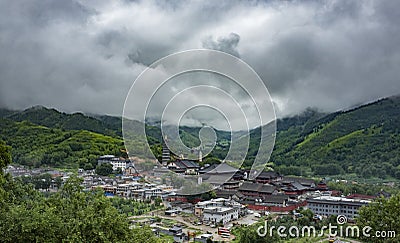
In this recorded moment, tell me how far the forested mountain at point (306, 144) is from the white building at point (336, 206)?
8.09m

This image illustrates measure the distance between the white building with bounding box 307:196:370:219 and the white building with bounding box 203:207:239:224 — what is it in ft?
12.8

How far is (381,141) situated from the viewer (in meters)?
42.3

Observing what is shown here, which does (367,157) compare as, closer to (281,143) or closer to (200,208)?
(281,143)

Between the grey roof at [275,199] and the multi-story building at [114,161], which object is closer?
the grey roof at [275,199]

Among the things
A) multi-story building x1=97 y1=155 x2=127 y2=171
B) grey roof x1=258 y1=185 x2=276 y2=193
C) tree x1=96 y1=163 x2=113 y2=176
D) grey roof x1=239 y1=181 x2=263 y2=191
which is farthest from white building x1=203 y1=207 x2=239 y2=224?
multi-story building x1=97 y1=155 x2=127 y2=171

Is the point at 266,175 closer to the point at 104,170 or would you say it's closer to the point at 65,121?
the point at 104,170

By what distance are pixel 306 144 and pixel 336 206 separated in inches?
1338

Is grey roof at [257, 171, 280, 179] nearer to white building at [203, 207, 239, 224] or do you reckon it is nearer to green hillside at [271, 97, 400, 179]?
green hillside at [271, 97, 400, 179]

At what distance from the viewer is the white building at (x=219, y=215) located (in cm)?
1709

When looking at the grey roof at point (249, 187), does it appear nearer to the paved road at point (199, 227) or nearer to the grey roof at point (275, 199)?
the grey roof at point (275, 199)

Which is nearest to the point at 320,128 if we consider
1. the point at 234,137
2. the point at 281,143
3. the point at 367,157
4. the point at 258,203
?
the point at 281,143

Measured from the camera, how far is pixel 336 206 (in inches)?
703

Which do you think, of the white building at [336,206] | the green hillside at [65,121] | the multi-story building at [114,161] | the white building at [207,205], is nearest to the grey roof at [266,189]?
the white building at [207,205]

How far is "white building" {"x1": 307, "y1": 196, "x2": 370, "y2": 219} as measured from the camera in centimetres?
1741
